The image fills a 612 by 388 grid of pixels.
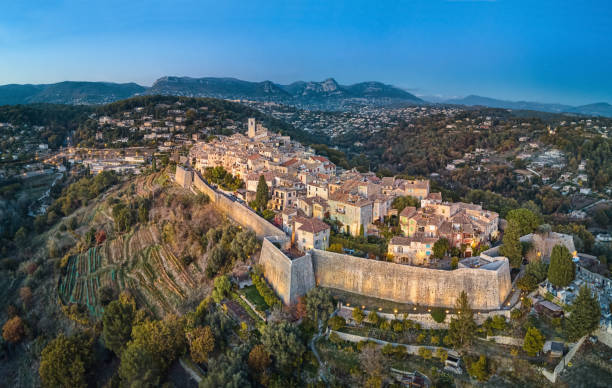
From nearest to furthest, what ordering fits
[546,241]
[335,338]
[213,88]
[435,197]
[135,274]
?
[335,338] < [546,241] < [435,197] < [135,274] < [213,88]

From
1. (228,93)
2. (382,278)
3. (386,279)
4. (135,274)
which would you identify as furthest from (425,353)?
(228,93)

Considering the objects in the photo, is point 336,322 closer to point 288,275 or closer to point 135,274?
point 288,275

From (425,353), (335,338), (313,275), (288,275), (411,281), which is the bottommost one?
(335,338)

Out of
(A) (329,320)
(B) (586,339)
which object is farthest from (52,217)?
(B) (586,339)

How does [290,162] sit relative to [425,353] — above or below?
above

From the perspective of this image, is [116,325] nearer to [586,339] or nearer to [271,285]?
[271,285]

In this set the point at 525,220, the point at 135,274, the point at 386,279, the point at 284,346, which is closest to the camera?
the point at 284,346

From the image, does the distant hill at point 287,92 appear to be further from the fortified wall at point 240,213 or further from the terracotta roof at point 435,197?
the terracotta roof at point 435,197

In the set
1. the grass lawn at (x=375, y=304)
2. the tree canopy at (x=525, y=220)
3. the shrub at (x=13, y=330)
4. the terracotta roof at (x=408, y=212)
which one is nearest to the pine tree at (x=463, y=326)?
the grass lawn at (x=375, y=304)

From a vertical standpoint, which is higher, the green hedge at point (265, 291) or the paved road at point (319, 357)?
the green hedge at point (265, 291)
